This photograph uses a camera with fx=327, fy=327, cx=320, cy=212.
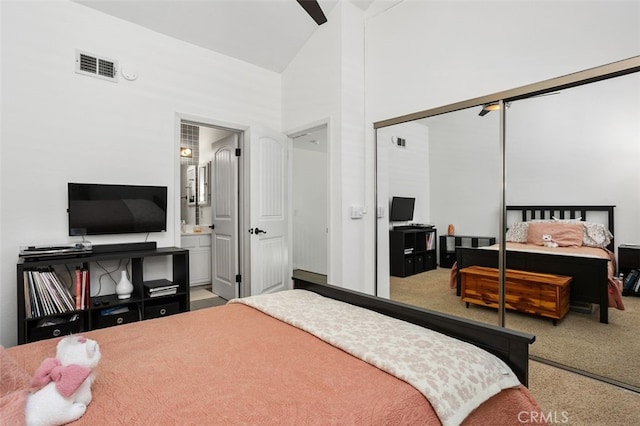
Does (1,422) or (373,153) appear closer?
(1,422)

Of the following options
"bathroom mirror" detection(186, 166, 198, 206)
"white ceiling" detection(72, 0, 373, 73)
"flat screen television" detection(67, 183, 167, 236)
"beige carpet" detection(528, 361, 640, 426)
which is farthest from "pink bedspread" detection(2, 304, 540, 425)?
"bathroom mirror" detection(186, 166, 198, 206)

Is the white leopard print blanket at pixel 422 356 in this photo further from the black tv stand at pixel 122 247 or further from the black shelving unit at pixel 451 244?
the black tv stand at pixel 122 247

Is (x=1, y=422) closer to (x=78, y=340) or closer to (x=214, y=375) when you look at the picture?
(x=78, y=340)

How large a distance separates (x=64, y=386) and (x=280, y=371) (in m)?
0.58

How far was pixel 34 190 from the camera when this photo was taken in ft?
8.58

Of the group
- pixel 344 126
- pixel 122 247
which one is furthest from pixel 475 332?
pixel 122 247

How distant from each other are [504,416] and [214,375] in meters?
1.00

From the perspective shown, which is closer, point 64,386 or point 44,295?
point 64,386

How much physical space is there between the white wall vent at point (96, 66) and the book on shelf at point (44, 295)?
172 centimetres

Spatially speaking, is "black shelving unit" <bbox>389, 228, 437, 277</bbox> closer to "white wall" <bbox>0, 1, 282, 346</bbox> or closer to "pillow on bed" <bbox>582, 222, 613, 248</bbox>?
"pillow on bed" <bbox>582, 222, 613, 248</bbox>

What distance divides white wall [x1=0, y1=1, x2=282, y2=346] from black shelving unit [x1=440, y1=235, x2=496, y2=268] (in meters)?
2.63

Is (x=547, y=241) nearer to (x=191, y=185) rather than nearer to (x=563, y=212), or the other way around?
(x=563, y=212)

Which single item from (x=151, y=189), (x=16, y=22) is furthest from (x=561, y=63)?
(x=16, y=22)

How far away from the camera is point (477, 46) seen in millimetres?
2656
